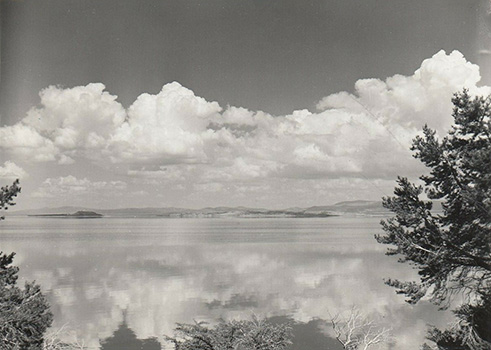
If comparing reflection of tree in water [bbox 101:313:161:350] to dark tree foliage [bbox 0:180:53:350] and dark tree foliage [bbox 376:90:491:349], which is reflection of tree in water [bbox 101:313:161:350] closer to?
dark tree foliage [bbox 0:180:53:350]

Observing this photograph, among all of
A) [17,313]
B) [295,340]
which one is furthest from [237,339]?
[295,340]

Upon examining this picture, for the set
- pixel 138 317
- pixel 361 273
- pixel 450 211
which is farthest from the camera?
pixel 361 273

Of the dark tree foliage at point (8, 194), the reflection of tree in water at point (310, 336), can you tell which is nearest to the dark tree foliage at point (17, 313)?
the dark tree foliage at point (8, 194)

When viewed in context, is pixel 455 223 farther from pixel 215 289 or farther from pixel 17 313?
pixel 215 289

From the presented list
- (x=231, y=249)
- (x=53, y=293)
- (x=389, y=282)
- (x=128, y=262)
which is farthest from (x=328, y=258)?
(x=389, y=282)

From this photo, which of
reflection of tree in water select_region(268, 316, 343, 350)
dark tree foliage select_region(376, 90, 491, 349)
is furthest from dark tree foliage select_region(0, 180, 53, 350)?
reflection of tree in water select_region(268, 316, 343, 350)

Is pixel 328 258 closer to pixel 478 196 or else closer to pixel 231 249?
pixel 231 249
